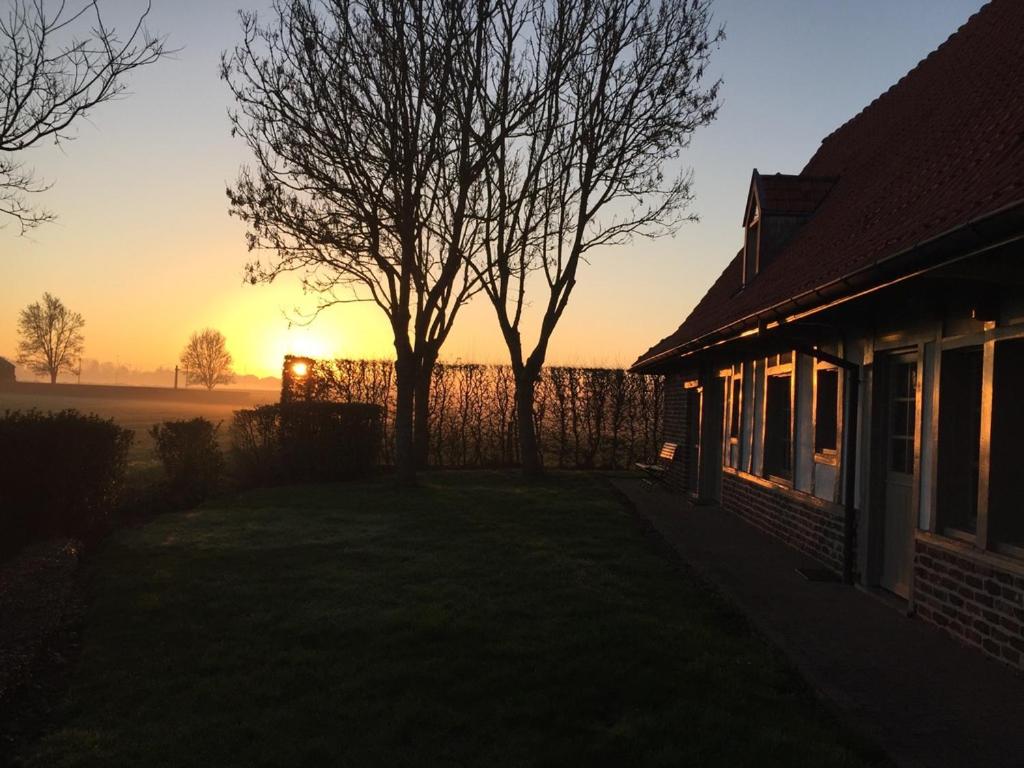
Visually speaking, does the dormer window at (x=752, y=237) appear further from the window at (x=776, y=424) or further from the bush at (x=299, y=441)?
the bush at (x=299, y=441)

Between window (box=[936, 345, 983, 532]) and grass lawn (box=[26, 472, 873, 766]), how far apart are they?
174 cm

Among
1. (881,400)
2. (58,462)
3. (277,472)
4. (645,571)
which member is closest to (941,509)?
(881,400)

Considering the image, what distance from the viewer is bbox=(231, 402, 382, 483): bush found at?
1730cm

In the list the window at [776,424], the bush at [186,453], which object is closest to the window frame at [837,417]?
the window at [776,424]

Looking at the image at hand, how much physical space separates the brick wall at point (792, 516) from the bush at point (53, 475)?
8.11m

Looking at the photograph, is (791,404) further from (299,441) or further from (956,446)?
(299,441)

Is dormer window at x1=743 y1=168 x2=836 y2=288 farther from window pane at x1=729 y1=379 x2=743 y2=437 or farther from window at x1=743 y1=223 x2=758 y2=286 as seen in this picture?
window pane at x1=729 y1=379 x2=743 y2=437

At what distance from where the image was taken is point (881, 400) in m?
7.88

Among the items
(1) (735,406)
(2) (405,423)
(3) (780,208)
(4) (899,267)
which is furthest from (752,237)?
(4) (899,267)

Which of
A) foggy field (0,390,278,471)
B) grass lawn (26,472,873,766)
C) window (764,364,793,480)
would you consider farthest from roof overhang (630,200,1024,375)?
foggy field (0,390,278,471)

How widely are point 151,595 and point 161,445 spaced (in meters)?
7.66

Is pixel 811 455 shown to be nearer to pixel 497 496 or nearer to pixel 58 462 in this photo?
pixel 497 496

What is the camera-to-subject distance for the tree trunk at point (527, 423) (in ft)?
63.2

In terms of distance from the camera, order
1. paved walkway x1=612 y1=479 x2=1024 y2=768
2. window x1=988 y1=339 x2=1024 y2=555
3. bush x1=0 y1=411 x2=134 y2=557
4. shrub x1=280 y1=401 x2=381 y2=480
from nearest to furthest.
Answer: paved walkway x1=612 y1=479 x2=1024 y2=768
window x1=988 y1=339 x2=1024 y2=555
bush x1=0 y1=411 x2=134 y2=557
shrub x1=280 y1=401 x2=381 y2=480
